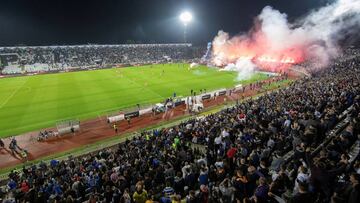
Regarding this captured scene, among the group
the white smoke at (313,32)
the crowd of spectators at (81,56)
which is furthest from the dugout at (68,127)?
the crowd of spectators at (81,56)

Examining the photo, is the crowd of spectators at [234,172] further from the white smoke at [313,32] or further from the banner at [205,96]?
Answer: the white smoke at [313,32]

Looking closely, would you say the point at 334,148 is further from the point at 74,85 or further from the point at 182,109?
the point at 74,85

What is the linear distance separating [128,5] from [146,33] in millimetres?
16923

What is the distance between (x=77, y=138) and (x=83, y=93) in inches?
679

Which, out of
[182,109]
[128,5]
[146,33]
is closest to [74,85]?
[182,109]

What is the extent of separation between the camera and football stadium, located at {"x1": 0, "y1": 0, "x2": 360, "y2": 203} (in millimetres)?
8500

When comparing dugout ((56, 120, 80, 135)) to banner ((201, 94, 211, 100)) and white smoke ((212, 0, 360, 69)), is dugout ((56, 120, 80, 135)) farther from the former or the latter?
white smoke ((212, 0, 360, 69))

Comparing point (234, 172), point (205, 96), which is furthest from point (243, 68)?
point (234, 172)

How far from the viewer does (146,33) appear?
129000 mm

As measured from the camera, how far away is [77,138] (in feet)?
85.3

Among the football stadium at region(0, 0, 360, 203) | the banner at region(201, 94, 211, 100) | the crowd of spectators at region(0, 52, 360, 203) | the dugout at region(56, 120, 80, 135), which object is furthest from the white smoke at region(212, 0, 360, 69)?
the dugout at region(56, 120, 80, 135)

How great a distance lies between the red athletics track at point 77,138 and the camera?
22.8 meters

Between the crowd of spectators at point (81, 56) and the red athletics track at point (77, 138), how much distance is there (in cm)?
4919

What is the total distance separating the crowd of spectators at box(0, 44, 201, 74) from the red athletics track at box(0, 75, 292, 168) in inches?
1937
